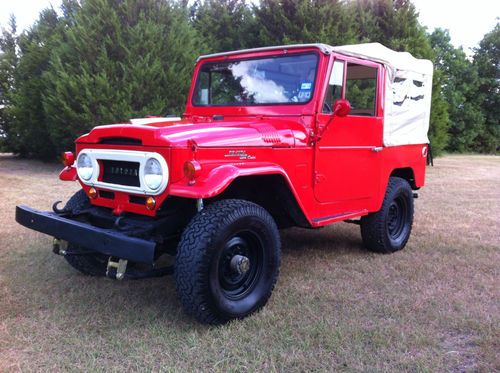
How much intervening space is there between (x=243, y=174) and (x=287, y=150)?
2.10 ft

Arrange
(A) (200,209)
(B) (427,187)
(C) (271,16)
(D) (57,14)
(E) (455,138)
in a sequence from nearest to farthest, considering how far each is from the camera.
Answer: (A) (200,209) < (B) (427,187) < (C) (271,16) < (D) (57,14) < (E) (455,138)

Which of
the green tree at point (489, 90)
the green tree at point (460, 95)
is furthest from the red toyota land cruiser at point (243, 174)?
the green tree at point (489, 90)

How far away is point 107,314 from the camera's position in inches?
132

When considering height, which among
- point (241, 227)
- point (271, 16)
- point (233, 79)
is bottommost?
point (241, 227)

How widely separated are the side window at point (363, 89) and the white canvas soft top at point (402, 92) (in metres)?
0.13

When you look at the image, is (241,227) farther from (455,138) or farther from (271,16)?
(455,138)

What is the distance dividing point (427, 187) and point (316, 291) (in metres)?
7.11

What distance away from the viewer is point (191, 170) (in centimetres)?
297

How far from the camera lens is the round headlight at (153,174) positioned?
3086 mm

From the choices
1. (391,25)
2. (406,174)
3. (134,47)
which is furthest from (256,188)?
(391,25)

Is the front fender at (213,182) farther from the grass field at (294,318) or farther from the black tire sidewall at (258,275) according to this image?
the grass field at (294,318)

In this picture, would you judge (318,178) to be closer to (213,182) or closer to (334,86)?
(334,86)

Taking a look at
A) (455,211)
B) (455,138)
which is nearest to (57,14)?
(455,211)

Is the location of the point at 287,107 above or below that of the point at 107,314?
above
